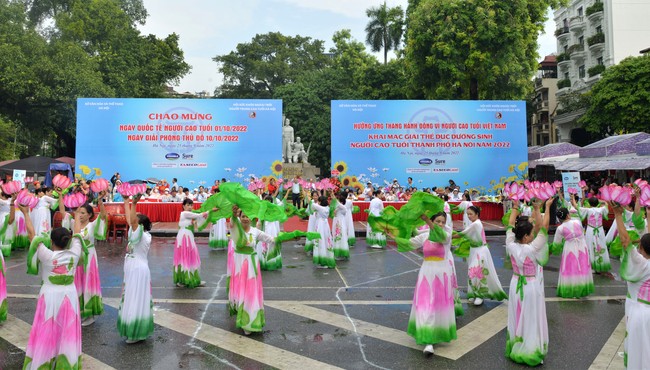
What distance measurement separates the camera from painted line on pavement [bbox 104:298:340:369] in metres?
5.42

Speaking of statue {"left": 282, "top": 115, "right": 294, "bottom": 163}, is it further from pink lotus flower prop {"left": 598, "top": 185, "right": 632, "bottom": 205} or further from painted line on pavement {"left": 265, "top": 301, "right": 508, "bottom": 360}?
pink lotus flower prop {"left": 598, "top": 185, "right": 632, "bottom": 205}

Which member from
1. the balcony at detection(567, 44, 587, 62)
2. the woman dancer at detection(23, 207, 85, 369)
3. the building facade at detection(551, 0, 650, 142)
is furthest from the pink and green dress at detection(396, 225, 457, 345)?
the balcony at detection(567, 44, 587, 62)

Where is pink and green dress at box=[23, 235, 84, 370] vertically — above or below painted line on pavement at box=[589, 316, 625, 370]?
above

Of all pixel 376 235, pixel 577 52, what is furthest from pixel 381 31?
pixel 376 235

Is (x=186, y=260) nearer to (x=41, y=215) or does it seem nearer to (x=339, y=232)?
(x=339, y=232)

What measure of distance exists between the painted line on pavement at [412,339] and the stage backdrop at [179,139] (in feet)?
49.0

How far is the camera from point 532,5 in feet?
86.8

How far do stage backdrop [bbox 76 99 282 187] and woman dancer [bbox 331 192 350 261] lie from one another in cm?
1060

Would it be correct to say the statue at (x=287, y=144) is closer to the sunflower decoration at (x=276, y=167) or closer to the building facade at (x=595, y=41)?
the sunflower decoration at (x=276, y=167)

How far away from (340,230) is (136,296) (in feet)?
20.9

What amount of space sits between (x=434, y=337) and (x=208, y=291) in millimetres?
4402

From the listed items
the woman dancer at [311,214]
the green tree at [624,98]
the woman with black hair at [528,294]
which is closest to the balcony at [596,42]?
the green tree at [624,98]

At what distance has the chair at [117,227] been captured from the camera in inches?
578

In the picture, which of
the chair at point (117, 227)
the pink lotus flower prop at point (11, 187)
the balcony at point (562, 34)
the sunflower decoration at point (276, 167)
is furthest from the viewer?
the balcony at point (562, 34)
